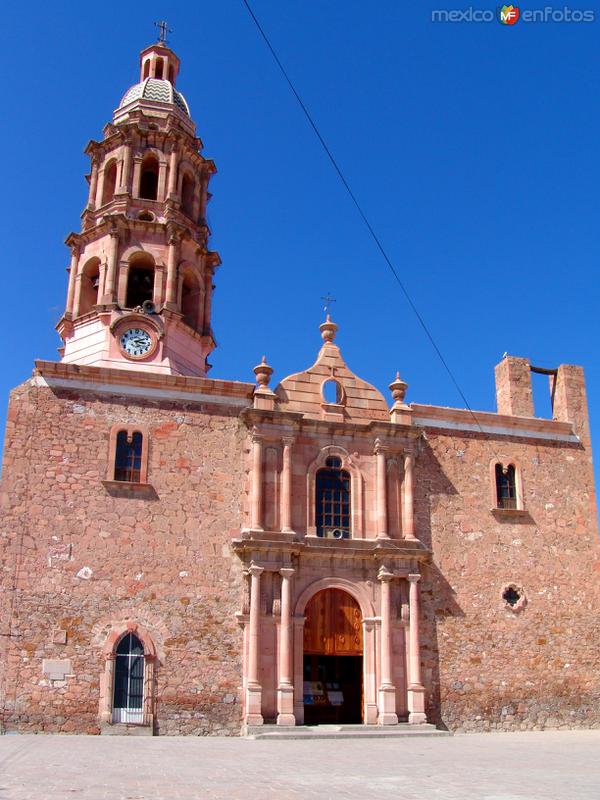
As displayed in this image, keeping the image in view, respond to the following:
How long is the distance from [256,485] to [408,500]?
431cm

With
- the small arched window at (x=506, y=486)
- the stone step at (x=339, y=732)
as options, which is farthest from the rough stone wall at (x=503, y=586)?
the stone step at (x=339, y=732)

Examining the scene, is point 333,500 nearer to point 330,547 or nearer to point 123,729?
point 330,547

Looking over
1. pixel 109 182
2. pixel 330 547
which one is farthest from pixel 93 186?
pixel 330 547

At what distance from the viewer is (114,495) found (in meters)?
21.4

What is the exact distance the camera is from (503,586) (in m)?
23.9

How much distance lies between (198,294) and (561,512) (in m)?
13.0

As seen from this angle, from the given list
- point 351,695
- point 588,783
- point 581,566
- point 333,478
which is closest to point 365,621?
point 351,695

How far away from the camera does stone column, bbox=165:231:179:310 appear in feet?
83.4

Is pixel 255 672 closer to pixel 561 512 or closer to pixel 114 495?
pixel 114 495

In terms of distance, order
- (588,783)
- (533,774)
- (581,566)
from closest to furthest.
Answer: (588,783)
(533,774)
(581,566)

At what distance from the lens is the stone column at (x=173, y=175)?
88.1 feet

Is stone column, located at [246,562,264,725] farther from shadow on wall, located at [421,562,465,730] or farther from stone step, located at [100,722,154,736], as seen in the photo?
shadow on wall, located at [421,562,465,730]

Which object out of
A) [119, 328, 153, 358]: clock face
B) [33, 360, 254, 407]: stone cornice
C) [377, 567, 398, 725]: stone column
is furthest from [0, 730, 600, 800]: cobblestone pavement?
[119, 328, 153, 358]: clock face

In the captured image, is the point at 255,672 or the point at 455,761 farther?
the point at 255,672
